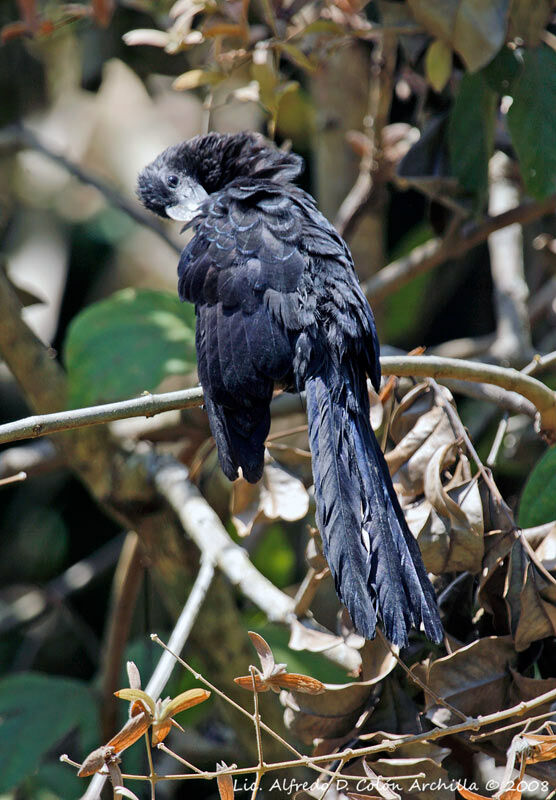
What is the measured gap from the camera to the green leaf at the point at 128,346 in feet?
8.36

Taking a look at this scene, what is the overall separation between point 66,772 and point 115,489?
0.99 meters

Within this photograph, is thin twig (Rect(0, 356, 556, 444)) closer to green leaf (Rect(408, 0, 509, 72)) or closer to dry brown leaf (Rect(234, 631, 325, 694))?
dry brown leaf (Rect(234, 631, 325, 694))

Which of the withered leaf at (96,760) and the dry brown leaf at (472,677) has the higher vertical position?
the withered leaf at (96,760)

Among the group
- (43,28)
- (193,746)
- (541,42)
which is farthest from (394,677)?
(43,28)

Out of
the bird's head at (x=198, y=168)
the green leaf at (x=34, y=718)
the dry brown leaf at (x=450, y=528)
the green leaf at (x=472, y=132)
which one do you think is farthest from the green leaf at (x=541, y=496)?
the green leaf at (x=34, y=718)

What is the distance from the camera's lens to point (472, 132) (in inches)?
99.2

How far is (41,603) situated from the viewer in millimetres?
3707

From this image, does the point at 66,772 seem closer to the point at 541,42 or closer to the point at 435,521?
the point at 435,521

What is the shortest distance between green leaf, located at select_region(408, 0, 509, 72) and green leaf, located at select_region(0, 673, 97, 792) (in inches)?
83.6

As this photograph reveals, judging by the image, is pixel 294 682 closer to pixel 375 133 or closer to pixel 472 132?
pixel 472 132

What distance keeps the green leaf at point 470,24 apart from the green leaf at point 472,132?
10.5 inches

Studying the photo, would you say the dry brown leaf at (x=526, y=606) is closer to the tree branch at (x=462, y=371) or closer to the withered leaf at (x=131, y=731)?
the tree branch at (x=462, y=371)

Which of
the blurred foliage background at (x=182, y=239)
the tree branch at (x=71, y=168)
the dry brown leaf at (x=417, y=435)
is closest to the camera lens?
the dry brown leaf at (x=417, y=435)

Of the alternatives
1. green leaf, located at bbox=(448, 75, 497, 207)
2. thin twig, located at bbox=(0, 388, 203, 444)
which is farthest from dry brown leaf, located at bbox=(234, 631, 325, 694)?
green leaf, located at bbox=(448, 75, 497, 207)
